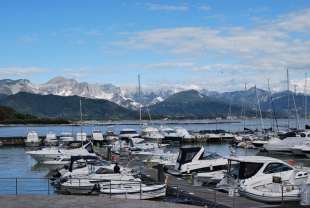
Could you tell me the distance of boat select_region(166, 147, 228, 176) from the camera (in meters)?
32.7

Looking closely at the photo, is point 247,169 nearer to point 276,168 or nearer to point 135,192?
point 276,168

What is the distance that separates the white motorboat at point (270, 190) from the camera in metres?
21.7

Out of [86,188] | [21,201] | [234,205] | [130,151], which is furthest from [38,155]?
[234,205]

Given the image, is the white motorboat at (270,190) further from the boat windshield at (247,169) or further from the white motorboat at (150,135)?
the white motorboat at (150,135)

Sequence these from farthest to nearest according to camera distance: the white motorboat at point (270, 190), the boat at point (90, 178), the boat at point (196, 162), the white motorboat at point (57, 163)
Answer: the white motorboat at point (57, 163) → the boat at point (196, 162) → the boat at point (90, 178) → the white motorboat at point (270, 190)

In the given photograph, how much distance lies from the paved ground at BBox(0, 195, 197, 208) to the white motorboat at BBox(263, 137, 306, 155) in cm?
4085

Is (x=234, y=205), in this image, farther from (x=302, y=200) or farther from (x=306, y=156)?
(x=306, y=156)

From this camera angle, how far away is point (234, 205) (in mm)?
19797

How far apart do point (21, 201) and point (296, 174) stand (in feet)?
48.1

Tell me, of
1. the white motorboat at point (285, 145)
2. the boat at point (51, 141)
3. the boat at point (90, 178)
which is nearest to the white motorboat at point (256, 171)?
the boat at point (90, 178)

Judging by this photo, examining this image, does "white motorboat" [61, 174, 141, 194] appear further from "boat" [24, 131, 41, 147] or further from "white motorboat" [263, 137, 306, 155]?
"boat" [24, 131, 41, 147]

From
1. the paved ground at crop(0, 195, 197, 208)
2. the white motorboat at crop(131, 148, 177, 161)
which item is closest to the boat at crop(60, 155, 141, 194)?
the paved ground at crop(0, 195, 197, 208)

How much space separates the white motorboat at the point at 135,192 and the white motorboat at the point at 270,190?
13.7 feet

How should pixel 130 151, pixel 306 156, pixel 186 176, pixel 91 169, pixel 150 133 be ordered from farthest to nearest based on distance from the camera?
pixel 150 133 < pixel 306 156 < pixel 130 151 < pixel 186 176 < pixel 91 169
